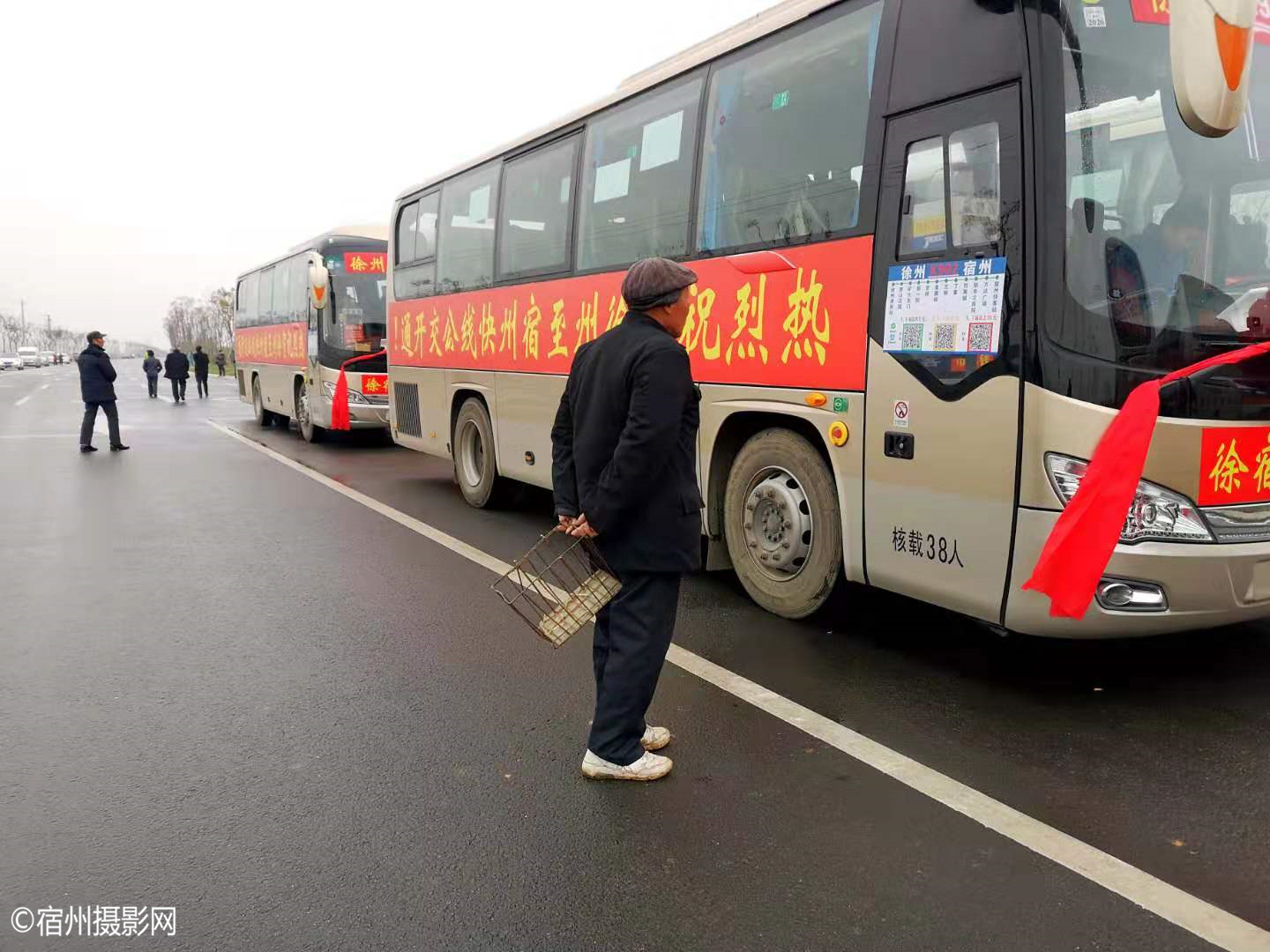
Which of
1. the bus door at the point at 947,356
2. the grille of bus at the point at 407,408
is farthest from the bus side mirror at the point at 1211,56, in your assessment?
the grille of bus at the point at 407,408

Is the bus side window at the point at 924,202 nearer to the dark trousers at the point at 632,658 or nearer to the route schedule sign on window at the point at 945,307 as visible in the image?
the route schedule sign on window at the point at 945,307

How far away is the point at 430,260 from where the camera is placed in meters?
10.4

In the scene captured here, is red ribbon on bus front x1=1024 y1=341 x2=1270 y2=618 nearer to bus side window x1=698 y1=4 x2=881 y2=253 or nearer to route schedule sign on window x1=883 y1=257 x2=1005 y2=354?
route schedule sign on window x1=883 y1=257 x2=1005 y2=354

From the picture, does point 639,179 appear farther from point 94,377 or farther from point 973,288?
point 94,377

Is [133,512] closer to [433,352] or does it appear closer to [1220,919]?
[433,352]

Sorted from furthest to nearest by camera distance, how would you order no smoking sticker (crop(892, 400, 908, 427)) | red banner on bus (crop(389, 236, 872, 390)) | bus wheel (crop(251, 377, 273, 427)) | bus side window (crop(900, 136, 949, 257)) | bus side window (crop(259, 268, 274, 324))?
1. bus wheel (crop(251, 377, 273, 427))
2. bus side window (crop(259, 268, 274, 324))
3. red banner on bus (crop(389, 236, 872, 390))
4. no smoking sticker (crop(892, 400, 908, 427))
5. bus side window (crop(900, 136, 949, 257))

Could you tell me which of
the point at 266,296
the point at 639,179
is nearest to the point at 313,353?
the point at 266,296

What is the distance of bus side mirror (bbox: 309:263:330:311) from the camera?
15.1 metres

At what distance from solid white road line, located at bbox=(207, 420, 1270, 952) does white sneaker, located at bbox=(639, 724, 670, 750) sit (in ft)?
1.88

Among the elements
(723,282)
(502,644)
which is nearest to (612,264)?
(723,282)

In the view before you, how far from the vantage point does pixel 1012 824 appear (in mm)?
3229

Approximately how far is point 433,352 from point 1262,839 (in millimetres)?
8465

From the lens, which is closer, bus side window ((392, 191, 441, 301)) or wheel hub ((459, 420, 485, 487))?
wheel hub ((459, 420, 485, 487))

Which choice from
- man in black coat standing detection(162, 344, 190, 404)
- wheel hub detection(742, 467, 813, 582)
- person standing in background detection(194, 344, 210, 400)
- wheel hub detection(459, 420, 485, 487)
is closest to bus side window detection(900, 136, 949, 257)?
wheel hub detection(742, 467, 813, 582)
